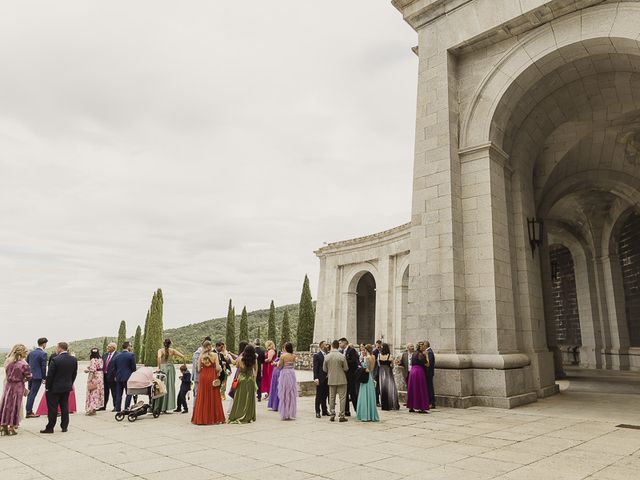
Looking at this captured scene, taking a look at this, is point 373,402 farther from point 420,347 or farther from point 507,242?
point 507,242

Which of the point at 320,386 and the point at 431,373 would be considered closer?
the point at 320,386

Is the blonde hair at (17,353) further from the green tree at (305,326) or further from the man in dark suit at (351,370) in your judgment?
the green tree at (305,326)

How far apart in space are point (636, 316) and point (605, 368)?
2898 millimetres

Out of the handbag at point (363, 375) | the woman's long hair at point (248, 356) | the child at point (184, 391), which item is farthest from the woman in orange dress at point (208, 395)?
the handbag at point (363, 375)

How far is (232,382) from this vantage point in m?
9.66

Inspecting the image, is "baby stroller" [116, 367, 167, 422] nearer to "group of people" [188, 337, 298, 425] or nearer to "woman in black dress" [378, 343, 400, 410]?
"group of people" [188, 337, 298, 425]

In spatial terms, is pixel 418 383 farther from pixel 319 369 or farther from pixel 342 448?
pixel 342 448

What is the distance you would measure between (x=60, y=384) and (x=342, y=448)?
521 centimetres

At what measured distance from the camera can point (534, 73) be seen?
10922mm

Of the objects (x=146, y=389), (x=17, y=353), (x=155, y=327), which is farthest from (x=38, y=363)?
(x=155, y=327)

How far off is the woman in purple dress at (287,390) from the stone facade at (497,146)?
3.26 meters

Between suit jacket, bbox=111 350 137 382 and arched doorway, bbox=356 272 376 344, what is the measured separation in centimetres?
2512

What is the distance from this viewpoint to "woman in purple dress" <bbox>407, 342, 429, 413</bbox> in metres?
9.34

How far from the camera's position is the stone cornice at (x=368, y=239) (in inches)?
1139
